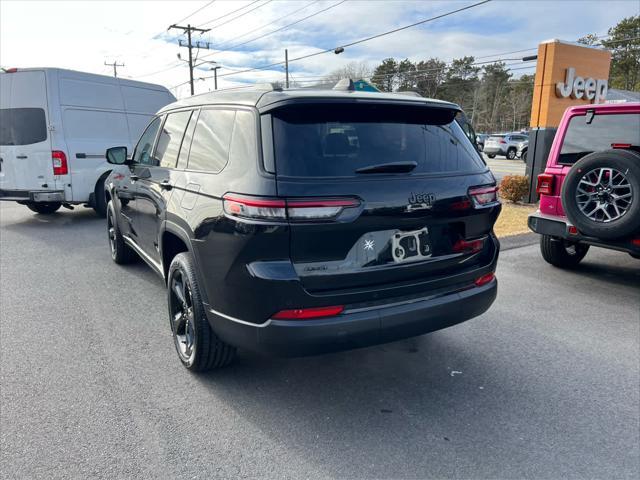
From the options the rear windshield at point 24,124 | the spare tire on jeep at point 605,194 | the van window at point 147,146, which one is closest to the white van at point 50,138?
the rear windshield at point 24,124

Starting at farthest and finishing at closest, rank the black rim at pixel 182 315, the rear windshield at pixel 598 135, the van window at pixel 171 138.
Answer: the rear windshield at pixel 598 135 → the van window at pixel 171 138 → the black rim at pixel 182 315

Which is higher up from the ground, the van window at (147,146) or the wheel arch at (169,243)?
the van window at (147,146)

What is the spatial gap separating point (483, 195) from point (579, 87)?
10.8 metres

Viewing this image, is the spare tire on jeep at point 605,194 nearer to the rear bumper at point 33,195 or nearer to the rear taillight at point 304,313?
the rear taillight at point 304,313

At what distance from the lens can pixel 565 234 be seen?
501 cm

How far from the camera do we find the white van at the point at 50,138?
27.2ft

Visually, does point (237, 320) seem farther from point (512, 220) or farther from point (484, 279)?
point (512, 220)

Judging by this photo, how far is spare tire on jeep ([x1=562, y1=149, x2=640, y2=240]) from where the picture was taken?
4250mm

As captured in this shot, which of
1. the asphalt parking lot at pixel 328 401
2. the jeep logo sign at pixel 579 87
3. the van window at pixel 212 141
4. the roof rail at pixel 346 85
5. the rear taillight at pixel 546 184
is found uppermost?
the jeep logo sign at pixel 579 87

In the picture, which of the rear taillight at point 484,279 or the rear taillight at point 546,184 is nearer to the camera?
the rear taillight at point 484,279

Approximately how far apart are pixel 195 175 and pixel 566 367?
116 inches

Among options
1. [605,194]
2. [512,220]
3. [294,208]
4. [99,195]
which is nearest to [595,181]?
[605,194]

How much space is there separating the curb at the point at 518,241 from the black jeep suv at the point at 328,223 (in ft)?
14.0

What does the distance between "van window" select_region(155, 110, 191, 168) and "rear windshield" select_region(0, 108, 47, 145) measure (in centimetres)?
564
